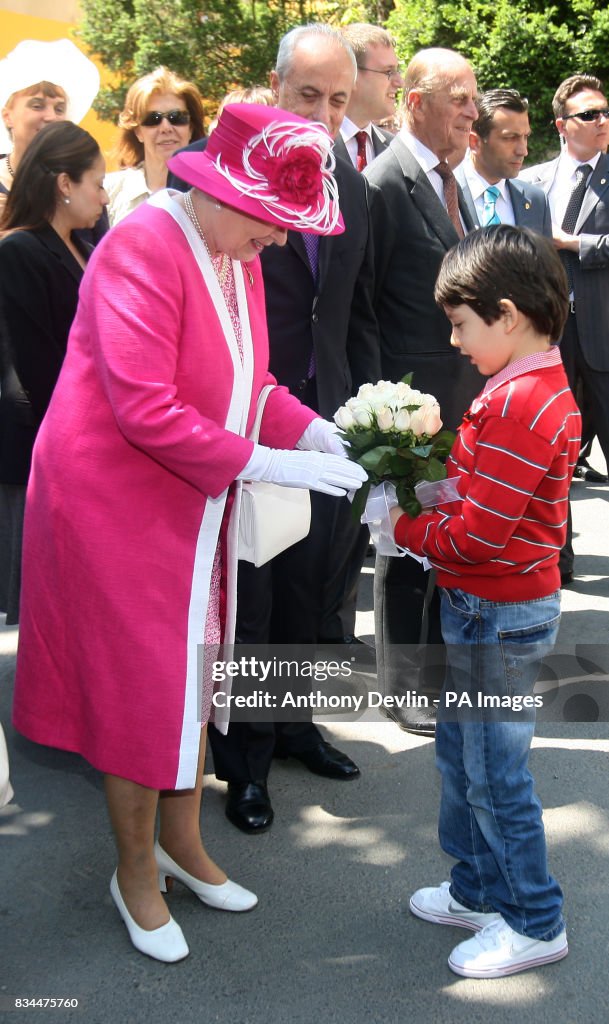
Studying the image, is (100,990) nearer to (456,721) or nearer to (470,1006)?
(470,1006)

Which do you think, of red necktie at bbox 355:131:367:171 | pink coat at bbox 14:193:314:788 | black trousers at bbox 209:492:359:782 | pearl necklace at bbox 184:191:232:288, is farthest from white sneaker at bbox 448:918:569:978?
red necktie at bbox 355:131:367:171

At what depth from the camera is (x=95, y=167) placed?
148 inches

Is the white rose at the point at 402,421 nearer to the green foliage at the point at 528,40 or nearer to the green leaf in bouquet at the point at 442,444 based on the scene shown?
the green leaf in bouquet at the point at 442,444

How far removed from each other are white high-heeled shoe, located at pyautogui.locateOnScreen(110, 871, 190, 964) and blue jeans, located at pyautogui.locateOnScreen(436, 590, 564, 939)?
2.59ft

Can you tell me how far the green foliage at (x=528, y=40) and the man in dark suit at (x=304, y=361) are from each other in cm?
1317

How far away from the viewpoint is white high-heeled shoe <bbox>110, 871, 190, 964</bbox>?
2.70m

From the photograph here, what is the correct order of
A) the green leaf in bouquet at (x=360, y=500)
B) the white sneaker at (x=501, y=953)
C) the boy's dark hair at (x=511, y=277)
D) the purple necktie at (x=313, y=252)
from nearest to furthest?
the boy's dark hair at (x=511, y=277)
the white sneaker at (x=501, y=953)
the green leaf in bouquet at (x=360, y=500)
the purple necktie at (x=313, y=252)

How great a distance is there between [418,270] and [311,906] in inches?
88.3

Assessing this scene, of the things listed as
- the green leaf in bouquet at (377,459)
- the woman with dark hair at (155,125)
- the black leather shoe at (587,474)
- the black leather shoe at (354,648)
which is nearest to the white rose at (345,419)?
A: the green leaf in bouquet at (377,459)

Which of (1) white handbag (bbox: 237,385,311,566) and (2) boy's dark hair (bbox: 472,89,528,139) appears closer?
(1) white handbag (bbox: 237,385,311,566)

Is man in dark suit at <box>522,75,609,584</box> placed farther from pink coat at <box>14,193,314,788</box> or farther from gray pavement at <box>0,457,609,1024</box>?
pink coat at <box>14,193,314,788</box>

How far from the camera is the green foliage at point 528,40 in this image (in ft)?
50.6

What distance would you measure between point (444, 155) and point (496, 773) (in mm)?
2455

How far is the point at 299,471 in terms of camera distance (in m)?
2.53
